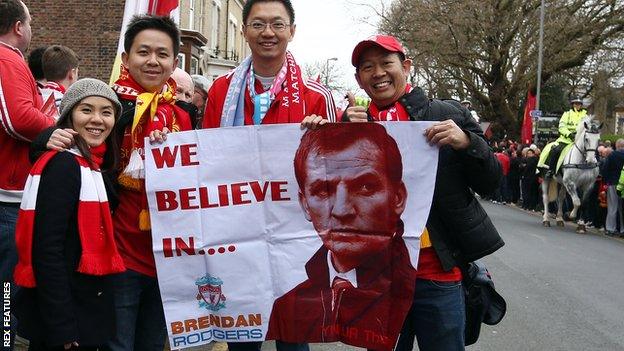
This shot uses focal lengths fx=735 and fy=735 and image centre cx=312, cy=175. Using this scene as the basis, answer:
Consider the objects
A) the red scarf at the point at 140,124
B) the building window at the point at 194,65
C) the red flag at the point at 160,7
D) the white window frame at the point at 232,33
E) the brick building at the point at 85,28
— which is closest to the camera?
the red scarf at the point at 140,124

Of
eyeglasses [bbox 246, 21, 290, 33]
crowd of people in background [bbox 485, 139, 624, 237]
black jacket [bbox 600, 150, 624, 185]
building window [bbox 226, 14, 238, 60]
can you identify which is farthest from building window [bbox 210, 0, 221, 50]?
eyeglasses [bbox 246, 21, 290, 33]

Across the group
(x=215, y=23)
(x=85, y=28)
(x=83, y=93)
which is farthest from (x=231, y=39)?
(x=83, y=93)

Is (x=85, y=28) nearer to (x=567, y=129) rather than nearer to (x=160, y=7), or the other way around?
(x=567, y=129)

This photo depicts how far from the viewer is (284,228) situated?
337 centimetres

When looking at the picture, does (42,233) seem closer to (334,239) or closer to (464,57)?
(334,239)

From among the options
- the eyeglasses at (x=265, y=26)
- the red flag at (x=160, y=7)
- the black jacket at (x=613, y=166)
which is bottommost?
the black jacket at (x=613, y=166)

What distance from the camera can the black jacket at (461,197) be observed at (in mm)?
3137

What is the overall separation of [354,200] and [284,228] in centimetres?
35

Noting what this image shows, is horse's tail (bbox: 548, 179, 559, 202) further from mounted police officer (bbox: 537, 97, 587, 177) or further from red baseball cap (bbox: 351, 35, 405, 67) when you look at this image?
red baseball cap (bbox: 351, 35, 405, 67)

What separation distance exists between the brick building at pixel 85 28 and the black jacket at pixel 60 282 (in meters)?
17.1

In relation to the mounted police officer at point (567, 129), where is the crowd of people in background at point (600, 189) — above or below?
below

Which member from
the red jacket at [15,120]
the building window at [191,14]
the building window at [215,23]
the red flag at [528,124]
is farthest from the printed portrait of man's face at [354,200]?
the building window at [215,23]

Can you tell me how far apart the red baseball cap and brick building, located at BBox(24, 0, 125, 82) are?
17.1 metres

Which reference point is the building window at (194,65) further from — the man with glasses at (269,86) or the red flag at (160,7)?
the man with glasses at (269,86)
